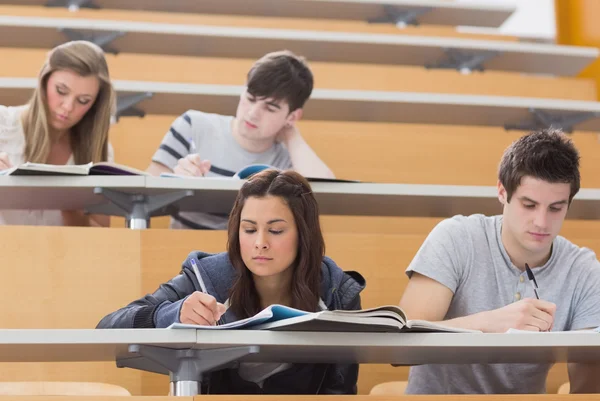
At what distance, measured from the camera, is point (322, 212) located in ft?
5.56

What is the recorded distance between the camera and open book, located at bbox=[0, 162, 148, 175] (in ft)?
4.62

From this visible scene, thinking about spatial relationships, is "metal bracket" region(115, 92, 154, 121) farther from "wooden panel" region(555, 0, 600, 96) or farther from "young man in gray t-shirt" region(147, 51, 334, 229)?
"wooden panel" region(555, 0, 600, 96)

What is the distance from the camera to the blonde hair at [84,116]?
1734 mm

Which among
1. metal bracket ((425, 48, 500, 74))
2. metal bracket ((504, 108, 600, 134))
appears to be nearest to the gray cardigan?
metal bracket ((504, 108, 600, 134))

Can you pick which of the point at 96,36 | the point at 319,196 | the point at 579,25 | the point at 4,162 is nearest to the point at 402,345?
the point at 319,196

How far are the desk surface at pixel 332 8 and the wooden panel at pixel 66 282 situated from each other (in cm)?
146

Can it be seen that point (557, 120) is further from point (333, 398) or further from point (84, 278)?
point (333, 398)

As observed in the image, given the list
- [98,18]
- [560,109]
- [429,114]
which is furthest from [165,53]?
[560,109]

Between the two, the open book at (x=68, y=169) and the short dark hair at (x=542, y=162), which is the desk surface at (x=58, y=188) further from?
the short dark hair at (x=542, y=162)

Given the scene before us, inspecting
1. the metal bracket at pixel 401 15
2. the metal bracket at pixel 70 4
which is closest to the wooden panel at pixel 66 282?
the metal bracket at pixel 70 4

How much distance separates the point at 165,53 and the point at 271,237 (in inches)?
58.9

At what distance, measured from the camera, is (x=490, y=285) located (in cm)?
136

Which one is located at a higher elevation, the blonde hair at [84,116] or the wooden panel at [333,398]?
the blonde hair at [84,116]

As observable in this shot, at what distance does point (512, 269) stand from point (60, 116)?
89 centimetres
